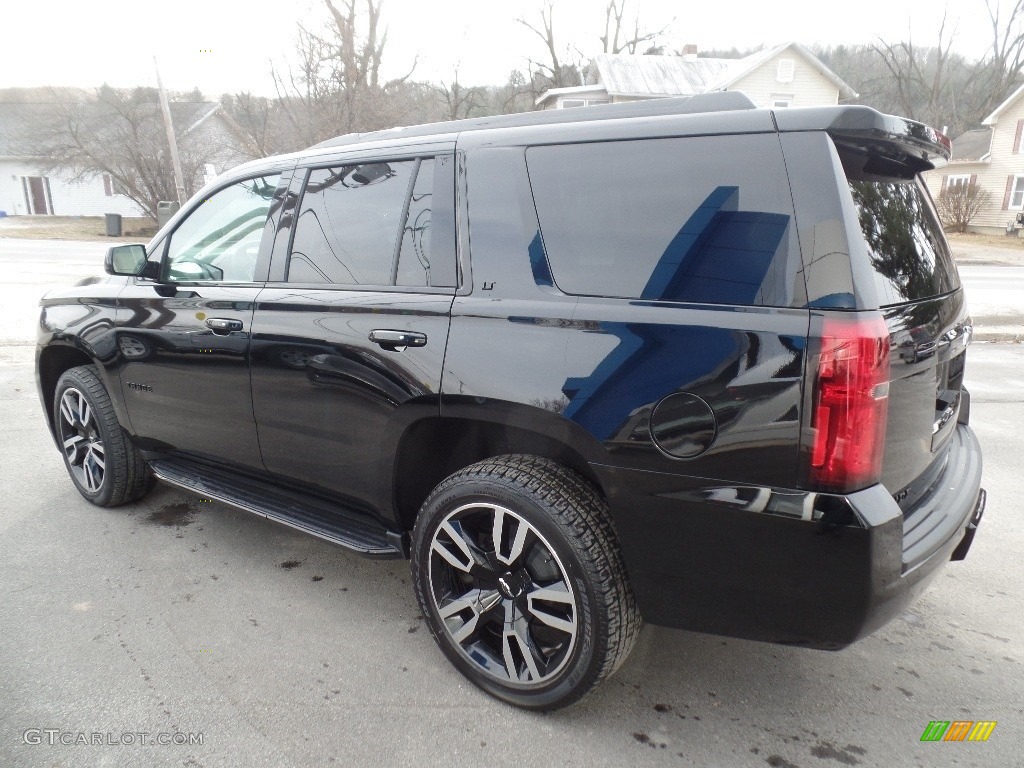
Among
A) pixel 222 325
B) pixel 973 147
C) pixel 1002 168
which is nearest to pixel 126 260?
pixel 222 325

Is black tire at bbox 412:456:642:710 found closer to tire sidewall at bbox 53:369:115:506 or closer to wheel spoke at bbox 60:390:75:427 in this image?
tire sidewall at bbox 53:369:115:506

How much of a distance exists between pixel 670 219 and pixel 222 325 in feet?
6.66

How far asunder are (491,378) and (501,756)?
117cm

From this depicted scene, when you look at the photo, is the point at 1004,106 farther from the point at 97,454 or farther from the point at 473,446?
the point at 97,454

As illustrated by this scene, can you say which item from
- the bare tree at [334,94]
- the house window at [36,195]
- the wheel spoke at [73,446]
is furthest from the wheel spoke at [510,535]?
the house window at [36,195]

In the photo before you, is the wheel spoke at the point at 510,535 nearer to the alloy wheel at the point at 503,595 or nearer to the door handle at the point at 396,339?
the alloy wheel at the point at 503,595

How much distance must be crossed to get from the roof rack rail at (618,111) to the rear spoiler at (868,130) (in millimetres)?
194

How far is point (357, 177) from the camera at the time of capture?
2939mm

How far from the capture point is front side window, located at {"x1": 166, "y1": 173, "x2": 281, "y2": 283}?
329cm

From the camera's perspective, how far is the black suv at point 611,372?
6.33 feet

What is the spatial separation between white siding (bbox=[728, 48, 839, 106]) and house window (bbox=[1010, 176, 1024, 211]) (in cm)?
928

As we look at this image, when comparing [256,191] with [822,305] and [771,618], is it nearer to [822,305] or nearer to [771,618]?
[822,305]

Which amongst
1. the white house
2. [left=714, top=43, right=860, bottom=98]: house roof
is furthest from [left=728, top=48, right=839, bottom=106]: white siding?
the white house

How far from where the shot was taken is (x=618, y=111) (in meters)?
2.42
